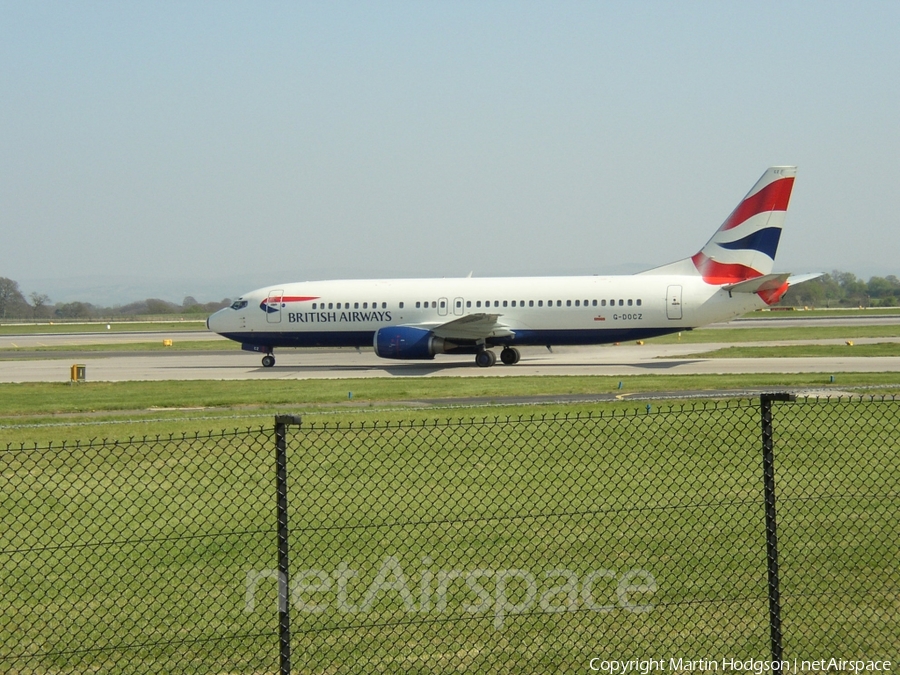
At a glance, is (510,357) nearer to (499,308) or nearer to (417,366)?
(499,308)

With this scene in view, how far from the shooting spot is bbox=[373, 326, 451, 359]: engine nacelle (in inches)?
1469

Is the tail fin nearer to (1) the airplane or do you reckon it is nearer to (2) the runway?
(1) the airplane

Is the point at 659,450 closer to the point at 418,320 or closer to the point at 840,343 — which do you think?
the point at 418,320

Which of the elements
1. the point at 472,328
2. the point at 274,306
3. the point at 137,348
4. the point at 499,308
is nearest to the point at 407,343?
the point at 472,328

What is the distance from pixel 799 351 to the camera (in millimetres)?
41531

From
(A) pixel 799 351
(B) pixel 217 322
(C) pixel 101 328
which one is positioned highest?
(B) pixel 217 322

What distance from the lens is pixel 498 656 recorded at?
747 cm

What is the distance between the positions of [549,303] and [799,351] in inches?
451

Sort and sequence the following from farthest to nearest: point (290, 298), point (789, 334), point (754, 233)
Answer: point (789, 334) < point (290, 298) < point (754, 233)

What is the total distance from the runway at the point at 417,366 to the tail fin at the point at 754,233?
3.40 m

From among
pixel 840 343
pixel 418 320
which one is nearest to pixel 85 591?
pixel 418 320

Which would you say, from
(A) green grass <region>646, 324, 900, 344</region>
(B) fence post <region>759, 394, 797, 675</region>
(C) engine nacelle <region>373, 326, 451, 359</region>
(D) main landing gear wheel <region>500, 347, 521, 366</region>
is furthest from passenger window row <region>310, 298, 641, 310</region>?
(B) fence post <region>759, 394, 797, 675</region>

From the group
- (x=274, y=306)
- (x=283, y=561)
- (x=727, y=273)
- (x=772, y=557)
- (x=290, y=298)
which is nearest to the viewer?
(x=283, y=561)

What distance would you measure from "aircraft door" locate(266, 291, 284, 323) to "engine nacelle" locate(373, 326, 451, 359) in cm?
553
